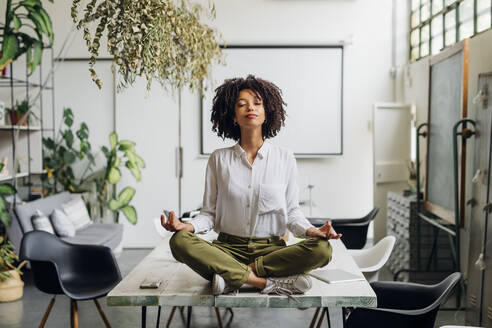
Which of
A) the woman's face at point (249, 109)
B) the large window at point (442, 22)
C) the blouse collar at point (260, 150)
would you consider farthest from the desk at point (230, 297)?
the large window at point (442, 22)

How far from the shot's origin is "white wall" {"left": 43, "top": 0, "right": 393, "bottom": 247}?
233 inches

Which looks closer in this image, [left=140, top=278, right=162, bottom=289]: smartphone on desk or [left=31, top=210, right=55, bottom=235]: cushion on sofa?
[left=140, top=278, right=162, bottom=289]: smartphone on desk

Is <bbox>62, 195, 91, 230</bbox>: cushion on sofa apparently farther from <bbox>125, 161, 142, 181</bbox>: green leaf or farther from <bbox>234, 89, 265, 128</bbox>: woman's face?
<bbox>234, 89, 265, 128</bbox>: woman's face

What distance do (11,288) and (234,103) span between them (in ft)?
9.53

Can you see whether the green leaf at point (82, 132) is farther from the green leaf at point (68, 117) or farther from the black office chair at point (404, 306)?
the black office chair at point (404, 306)

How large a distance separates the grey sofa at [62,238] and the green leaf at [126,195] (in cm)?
44

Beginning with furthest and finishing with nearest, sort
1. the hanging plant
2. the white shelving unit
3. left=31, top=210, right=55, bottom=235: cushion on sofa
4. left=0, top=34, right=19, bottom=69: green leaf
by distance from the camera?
1. the white shelving unit
2. left=31, top=210, right=55, bottom=235: cushion on sofa
3. left=0, top=34, right=19, bottom=69: green leaf
4. the hanging plant

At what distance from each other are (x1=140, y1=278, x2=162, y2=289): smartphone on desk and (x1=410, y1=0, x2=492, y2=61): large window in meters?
3.28

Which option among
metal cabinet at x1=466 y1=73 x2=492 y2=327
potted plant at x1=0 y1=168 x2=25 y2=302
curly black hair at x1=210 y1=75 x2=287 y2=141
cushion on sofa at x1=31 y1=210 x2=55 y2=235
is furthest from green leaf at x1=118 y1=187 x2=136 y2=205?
metal cabinet at x1=466 y1=73 x2=492 y2=327

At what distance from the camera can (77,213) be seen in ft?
16.5

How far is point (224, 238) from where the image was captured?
86.1 inches

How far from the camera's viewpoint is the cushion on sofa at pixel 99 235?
458cm

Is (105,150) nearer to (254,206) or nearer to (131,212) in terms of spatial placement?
(131,212)

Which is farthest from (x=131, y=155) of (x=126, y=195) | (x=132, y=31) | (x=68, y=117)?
(x=132, y=31)
